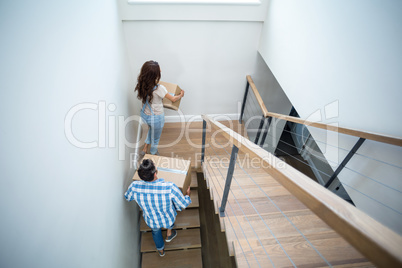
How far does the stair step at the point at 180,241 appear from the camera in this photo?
2.34 meters

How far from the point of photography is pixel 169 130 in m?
3.37

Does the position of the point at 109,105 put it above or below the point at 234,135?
above

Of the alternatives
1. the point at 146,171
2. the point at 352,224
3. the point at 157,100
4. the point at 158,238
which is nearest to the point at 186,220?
the point at 158,238

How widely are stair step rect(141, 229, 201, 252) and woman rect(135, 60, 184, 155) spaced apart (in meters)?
1.38

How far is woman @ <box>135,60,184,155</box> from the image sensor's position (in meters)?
1.88

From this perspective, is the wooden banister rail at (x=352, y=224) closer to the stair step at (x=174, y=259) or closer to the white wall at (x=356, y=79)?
the white wall at (x=356, y=79)

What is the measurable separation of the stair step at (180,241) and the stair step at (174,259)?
92 millimetres

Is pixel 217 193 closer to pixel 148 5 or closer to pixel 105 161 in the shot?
pixel 105 161

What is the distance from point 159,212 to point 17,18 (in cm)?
171

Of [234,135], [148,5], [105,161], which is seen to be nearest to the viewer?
[234,135]

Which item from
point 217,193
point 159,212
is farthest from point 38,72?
point 217,193

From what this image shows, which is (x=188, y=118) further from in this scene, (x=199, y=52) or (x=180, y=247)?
(x=180, y=247)

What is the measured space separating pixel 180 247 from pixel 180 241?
0.24 ft

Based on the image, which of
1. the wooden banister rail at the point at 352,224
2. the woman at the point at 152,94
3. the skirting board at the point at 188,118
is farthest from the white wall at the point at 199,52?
the wooden banister rail at the point at 352,224
